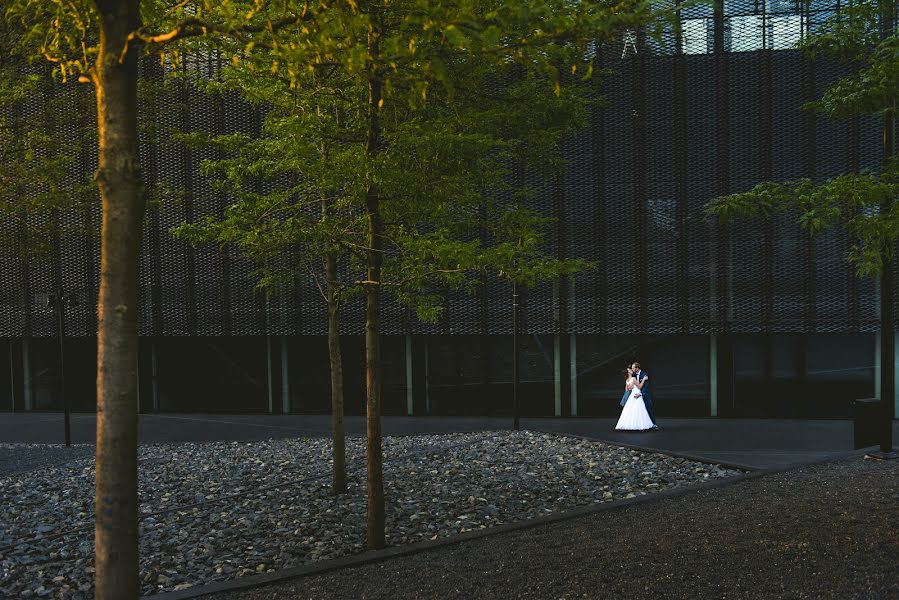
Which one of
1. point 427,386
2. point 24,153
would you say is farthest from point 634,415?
point 24,153

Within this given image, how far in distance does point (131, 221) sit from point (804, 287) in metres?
18.5

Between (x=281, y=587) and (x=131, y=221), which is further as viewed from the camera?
(x=281, y=587)

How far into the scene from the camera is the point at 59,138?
1401 centimetres

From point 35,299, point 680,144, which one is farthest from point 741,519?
point 35,299

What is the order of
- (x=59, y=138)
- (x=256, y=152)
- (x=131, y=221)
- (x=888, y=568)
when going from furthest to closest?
(x=59, y=138) < (x=256, y=152) < (x=888, y=568) < (x=131, y=221)

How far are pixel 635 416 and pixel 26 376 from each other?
59.7 ft

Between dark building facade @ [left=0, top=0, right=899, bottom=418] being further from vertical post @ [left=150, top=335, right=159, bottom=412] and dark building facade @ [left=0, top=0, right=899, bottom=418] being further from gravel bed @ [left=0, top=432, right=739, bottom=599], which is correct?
gravel bed @ [left=0, top=432, right=739, bottom=599]

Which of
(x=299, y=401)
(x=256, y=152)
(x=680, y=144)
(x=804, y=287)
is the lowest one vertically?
(x=299, y=401)

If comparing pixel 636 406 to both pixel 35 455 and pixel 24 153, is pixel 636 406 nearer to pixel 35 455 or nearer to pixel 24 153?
pixel 35 455

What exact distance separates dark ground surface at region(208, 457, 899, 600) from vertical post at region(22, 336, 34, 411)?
2114cm

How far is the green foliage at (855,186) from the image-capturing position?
417 inches

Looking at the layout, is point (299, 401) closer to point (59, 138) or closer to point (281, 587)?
point (59, 138)

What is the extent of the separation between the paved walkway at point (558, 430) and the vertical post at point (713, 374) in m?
0.55

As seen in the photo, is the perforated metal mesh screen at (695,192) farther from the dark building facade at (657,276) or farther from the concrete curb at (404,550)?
the concrete curb at (404,550)
